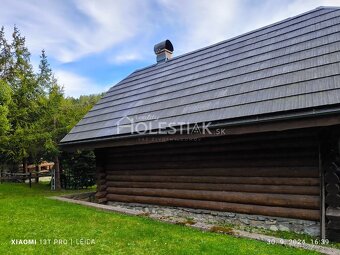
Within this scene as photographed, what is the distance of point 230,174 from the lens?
6.67m

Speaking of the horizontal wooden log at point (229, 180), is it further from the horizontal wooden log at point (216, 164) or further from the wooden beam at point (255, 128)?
the wooden beam at point (255, 128)

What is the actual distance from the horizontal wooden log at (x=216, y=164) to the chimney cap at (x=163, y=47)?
18.7ft

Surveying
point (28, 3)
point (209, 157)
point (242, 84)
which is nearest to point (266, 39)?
point (242, 84)

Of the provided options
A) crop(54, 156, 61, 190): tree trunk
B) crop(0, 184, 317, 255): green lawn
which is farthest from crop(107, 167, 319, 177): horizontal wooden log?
crop(54, 156, 61, 190): tree trunk

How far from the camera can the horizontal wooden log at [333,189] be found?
513 cm

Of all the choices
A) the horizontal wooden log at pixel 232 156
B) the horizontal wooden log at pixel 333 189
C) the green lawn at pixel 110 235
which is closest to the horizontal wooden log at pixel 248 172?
the horizontal wooden log at pixel 232 156

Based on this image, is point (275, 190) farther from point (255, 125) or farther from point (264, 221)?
point (255, 125)

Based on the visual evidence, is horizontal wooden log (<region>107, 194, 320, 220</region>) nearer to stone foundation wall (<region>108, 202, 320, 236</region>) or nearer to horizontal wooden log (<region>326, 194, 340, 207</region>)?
stone foundation wall (<region>108, 202, 320, 236</region>)

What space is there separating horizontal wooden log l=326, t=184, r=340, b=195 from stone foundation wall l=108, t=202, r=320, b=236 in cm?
72

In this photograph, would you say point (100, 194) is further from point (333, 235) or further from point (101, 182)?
point (333, 235)

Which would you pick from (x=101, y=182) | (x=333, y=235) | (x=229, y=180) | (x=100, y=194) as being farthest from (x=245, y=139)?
(x=100, y=194)

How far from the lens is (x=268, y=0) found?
8.84 metres

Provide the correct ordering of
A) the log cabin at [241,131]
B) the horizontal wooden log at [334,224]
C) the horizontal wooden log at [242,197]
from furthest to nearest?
1. the horizontal wooden log at [242,197]
2. the log cabin at [241,131]
3. the horizontal wooden log at [334,224]

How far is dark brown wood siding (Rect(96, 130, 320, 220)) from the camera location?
223 inches
